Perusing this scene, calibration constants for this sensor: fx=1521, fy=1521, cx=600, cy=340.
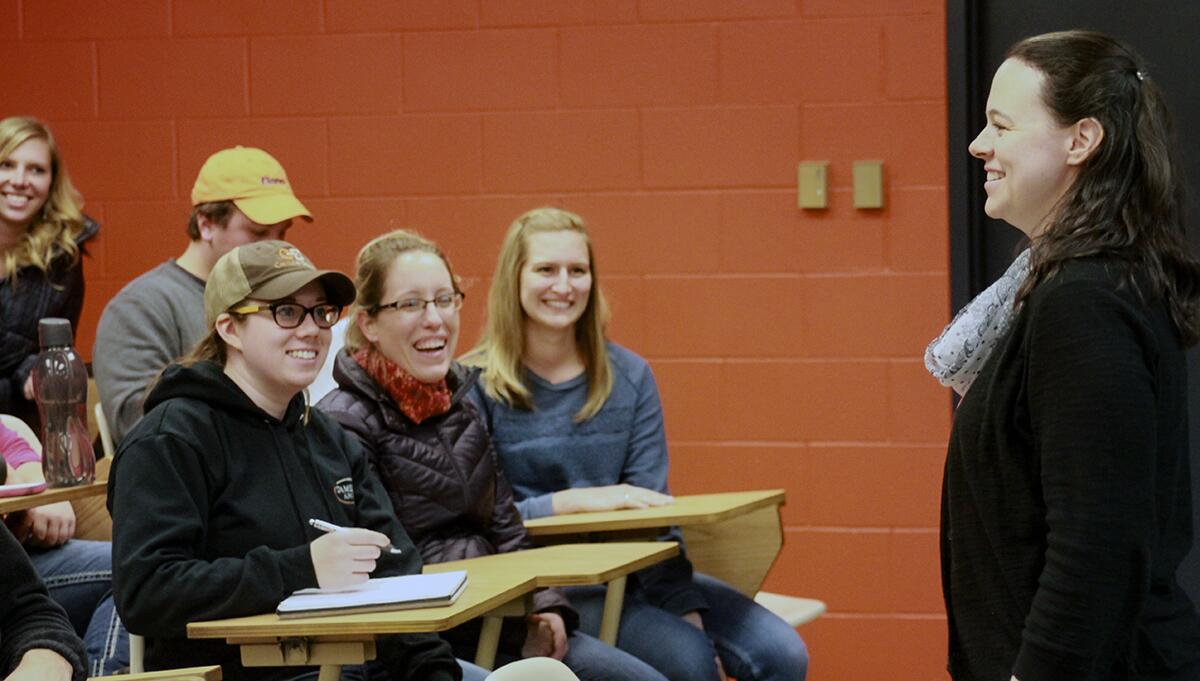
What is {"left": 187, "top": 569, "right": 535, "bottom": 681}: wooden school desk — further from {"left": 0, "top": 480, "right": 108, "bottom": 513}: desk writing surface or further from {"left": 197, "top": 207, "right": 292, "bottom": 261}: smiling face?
{"left": 197, "top": 207, "right": 292, "bottom": 261}: smiling face

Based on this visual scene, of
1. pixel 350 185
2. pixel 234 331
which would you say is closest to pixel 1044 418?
pixel 234 331

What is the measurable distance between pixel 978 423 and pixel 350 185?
2981 millimetres

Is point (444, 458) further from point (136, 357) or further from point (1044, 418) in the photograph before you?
point (1044, 418)

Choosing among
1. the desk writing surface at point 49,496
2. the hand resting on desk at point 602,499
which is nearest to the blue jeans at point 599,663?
the hand resting on desk at point 602,499

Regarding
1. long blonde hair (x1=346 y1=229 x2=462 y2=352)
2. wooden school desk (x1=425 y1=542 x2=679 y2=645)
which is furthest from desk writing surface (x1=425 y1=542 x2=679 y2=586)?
long blonde hair (x1=346 y1=229 x2=462 y2=352)

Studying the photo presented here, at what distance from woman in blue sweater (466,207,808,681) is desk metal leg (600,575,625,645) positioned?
97mm

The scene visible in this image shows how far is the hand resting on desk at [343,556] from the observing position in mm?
2299

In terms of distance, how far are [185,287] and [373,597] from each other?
161 centimetres

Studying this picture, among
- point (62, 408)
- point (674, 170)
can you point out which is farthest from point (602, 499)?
point (674, 170)

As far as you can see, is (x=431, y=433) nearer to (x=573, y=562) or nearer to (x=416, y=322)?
(x=416, y=322)

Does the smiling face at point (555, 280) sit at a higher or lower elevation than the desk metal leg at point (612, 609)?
higher

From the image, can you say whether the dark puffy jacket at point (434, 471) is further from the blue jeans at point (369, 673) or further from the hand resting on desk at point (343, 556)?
the hand resting on desk at point (343, 556)

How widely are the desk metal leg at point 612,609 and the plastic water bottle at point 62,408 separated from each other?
1.05 m

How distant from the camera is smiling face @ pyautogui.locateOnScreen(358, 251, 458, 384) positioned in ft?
9.98
